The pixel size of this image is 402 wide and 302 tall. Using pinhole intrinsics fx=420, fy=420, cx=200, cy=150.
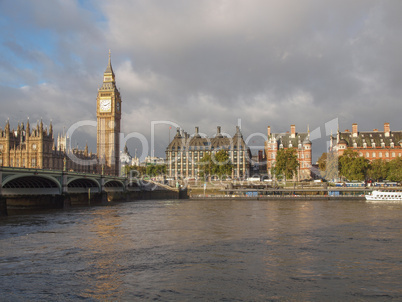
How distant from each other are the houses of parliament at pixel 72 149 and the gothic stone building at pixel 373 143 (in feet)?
273

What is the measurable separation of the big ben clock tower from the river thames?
13065 cm

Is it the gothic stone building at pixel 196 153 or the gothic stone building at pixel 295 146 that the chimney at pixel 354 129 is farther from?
the gothic stone building at pixel 196 153

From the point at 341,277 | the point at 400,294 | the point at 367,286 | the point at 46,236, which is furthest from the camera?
the point at 46,236

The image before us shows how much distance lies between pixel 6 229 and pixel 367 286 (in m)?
33.8

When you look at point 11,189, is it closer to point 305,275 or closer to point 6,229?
Result: point 6,229

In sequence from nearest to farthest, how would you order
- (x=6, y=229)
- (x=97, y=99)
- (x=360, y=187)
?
1. (x=6, y=229)
2. (x=360, y=187)
3. (x=97, y=99)

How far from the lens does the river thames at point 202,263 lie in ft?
65.1

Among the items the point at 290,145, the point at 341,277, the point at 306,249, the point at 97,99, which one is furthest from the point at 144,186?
the point at 341,277

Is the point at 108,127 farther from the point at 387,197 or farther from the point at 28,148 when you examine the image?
the point at 387,197

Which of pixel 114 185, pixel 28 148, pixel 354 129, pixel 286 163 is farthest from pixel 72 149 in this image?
pixel 354 129

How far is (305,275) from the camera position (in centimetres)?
2277

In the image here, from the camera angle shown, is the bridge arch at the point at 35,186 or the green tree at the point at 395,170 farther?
the green tree at the point at 395,170

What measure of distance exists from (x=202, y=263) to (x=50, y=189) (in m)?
56.0

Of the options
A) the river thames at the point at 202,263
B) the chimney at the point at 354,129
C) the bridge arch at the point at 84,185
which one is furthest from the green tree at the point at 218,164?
the river thames at the point at 202,263
